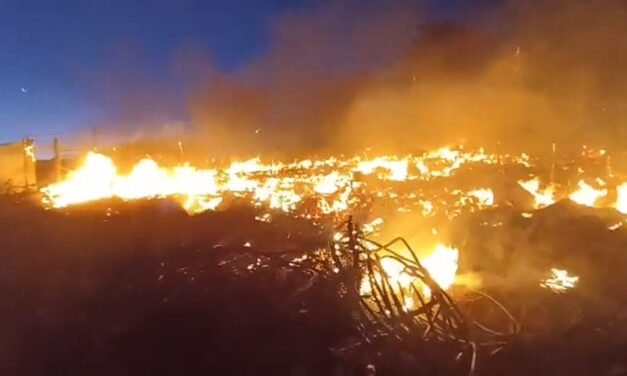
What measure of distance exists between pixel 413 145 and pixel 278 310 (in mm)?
28434

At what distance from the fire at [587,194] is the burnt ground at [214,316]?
23.8 feet

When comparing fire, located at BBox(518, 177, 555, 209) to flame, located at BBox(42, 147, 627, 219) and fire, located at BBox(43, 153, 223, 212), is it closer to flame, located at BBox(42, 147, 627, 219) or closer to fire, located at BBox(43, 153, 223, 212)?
flame, located at BBox(42, 147, 627, 219)

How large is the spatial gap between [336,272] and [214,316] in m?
1.76

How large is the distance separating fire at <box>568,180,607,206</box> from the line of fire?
0.21ft

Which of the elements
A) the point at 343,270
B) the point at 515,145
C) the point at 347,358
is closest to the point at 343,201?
the point at 343,270

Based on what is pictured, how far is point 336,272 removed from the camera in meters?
8.90

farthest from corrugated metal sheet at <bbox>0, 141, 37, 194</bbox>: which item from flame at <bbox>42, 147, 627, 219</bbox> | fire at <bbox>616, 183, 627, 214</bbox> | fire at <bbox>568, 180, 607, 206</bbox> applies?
fire at <bbox>616, 183, 627, 214</bbox>

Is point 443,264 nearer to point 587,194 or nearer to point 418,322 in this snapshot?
point 418,322

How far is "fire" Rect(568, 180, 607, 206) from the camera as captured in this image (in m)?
19.0

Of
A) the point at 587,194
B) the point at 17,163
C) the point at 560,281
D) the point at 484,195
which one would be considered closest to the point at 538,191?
the point at 587,194

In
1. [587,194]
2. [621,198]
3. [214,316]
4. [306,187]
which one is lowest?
[214,316]

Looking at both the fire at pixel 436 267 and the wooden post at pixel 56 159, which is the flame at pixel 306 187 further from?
the fire at pixel 436 267

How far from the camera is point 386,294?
8023mm

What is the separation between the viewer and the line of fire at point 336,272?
7.79m
